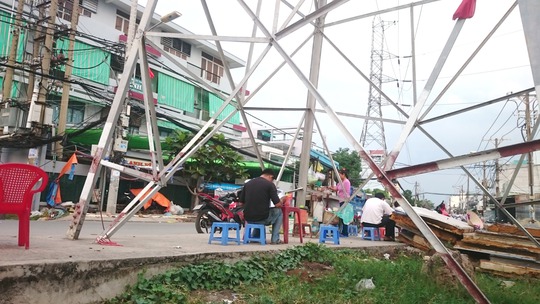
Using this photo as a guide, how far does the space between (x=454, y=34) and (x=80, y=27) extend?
73.9ft

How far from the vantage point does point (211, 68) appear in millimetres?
32000

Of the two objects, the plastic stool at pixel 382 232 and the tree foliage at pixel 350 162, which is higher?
the tree foliage at pixel 350 162

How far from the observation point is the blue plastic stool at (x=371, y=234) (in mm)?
9322

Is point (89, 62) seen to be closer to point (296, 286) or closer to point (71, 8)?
point (71, 8)

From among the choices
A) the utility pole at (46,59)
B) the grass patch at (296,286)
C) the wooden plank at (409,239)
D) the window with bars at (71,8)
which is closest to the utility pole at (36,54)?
the utility pole at (46,59)

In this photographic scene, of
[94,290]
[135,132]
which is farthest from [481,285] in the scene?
[135,132]

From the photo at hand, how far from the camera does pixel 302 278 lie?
15.2ft

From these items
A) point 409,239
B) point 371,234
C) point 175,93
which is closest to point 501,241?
point 409,239

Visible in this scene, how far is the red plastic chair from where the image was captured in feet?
12.1

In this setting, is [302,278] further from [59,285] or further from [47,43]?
[47,43]

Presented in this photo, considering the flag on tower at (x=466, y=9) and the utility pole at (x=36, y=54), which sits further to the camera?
the utility pole at (x=36, y=54)

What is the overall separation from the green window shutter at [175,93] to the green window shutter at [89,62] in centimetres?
321

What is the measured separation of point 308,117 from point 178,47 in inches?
910

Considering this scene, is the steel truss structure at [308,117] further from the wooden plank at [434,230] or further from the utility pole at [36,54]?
the utility pole at [36,54]
